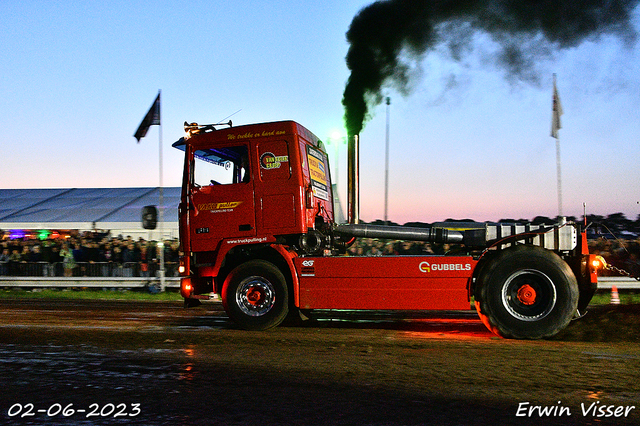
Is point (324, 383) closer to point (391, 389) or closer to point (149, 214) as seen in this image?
point (391, 389)

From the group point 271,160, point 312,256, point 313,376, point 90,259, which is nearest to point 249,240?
point 312,256

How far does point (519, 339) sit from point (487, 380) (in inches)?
107

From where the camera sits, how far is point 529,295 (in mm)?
8031

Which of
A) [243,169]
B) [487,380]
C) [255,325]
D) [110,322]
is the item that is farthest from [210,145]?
[487,380]

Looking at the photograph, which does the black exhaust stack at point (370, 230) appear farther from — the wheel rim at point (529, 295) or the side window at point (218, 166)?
the side window at point (218, 166)

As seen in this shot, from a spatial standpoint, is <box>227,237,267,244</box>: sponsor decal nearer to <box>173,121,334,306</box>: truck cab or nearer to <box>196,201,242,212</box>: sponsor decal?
<box>173,121,334,306</box>: truck cab

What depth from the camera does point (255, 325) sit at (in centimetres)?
902

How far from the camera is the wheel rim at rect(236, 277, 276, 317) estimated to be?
9.04 meters

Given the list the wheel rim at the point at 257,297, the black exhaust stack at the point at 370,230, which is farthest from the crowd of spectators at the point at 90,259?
the wheel rim at the point at 257,297

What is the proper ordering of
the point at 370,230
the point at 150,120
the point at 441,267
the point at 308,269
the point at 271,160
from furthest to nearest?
the point at 150,120
the point at 370,230
the point at 271,160
the point at 308,269
the point at 441,267

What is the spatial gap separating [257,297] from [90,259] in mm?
11309

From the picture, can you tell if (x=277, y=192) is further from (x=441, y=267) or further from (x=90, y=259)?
(x=90, y=259)

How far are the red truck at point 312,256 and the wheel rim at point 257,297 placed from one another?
0.05 ft

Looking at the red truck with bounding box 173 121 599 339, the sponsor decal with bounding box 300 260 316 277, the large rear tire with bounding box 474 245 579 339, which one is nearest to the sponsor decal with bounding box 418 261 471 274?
the red truck with bounding box 173 121 599 339
